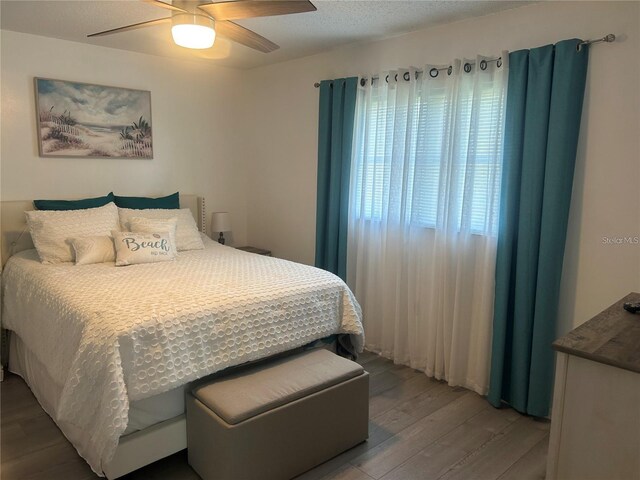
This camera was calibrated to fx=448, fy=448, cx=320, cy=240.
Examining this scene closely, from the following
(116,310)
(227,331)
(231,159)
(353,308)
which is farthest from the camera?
(231,159)


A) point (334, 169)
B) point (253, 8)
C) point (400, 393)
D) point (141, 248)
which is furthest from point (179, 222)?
point (400, 393)

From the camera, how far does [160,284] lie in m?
2.43

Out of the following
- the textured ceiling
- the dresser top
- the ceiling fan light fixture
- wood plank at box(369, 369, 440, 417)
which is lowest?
wood plank at box(369, 369, 440, 417)

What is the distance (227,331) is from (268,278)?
518 millimetres

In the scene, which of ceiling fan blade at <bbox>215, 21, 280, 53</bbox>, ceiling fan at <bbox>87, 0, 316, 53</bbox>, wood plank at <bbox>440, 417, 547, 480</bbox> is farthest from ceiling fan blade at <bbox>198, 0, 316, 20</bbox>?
wood plank at <bbox>440, 417, 547, 480</bbox>

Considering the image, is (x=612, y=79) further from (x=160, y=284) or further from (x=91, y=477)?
(x=91, y=477)

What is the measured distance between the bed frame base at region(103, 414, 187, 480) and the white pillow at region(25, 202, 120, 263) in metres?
1.52

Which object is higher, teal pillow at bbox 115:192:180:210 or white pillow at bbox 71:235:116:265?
teal pillow at bbox 115:192:180:210

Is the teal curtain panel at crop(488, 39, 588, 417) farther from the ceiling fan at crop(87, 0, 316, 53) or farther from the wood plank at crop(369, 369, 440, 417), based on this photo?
the ceiling fan at crop(87, 0, 316, 53)

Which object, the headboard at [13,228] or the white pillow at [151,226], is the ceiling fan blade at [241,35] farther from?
the headboard at [13,228]

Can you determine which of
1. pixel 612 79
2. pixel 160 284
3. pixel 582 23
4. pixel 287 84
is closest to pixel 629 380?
pixel 612 79

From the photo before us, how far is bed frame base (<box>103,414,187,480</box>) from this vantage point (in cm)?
192

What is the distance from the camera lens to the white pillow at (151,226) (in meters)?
3.24

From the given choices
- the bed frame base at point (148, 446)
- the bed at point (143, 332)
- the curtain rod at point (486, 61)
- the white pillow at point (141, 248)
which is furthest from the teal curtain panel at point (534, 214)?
the white pillow at point (141, 248)
